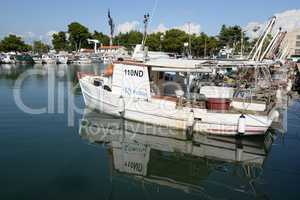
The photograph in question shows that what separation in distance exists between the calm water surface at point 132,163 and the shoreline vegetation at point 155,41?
6110cm

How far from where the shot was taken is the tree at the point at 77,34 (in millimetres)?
130250

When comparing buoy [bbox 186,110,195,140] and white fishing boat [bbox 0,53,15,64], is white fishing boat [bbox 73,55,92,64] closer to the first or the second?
white fishing boat [bbox 0,53,15,64]

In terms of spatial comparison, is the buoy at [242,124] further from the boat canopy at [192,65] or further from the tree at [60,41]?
the tree at [60,41]

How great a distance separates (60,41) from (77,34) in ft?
30.8

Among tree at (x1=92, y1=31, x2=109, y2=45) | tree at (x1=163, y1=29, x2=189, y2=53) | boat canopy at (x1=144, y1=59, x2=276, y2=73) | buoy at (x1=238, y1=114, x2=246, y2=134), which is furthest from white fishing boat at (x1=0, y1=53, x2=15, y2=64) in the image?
buoy at (x1=238, y1=114, x2=246, y2=134)

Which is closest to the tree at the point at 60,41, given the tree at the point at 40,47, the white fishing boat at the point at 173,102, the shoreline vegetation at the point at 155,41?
the shoreline vegetation at the point at 155,41

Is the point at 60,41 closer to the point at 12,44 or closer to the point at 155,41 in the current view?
the point at 12,44

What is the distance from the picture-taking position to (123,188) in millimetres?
10320

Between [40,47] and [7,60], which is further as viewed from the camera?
[40,47]

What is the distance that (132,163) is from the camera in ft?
42.1

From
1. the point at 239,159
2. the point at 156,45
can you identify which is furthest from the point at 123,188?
the point at 156,45

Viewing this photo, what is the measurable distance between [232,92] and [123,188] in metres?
13.7

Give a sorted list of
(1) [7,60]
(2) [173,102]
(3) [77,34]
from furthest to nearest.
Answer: (3) [77,34] < (1) [7,60] < (2) [173,102]

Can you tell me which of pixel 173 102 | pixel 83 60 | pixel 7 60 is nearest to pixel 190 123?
pixel 173 102
